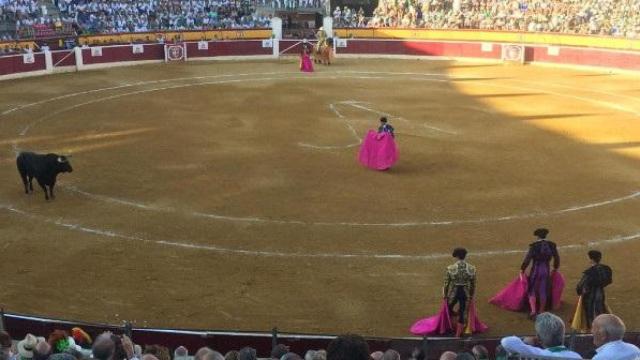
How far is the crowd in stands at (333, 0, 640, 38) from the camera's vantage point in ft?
119

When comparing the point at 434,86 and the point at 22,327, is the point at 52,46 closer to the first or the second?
the point at 434,86

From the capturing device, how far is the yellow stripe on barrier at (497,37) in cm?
3350

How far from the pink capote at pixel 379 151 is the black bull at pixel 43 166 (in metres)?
6.39

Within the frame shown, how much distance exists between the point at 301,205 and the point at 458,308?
551cm

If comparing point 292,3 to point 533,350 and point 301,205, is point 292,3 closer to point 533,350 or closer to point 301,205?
point 301,205

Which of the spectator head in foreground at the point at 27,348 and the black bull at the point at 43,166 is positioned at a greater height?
the spectator head in foreground at the point at 27,348

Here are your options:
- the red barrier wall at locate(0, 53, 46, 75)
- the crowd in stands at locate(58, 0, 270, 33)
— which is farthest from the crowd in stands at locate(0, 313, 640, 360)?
the crowd in stands at locate(58, 0, 270, 33)

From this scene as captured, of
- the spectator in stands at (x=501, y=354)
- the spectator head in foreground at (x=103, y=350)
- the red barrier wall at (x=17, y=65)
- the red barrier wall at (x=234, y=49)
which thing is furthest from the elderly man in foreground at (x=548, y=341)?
the red barrier wall at (x=234, y=49)

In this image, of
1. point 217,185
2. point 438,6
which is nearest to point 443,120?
point 217,185

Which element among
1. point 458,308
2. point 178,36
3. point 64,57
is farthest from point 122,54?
point 458,308

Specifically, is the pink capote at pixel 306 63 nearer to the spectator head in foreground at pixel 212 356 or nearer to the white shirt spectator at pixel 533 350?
the spectator head in foreground at pixel 212 356

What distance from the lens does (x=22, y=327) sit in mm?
7633

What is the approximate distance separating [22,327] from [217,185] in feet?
27.1

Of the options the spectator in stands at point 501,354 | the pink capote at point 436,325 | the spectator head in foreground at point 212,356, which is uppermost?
the spectator head in foreground at point 212,356
